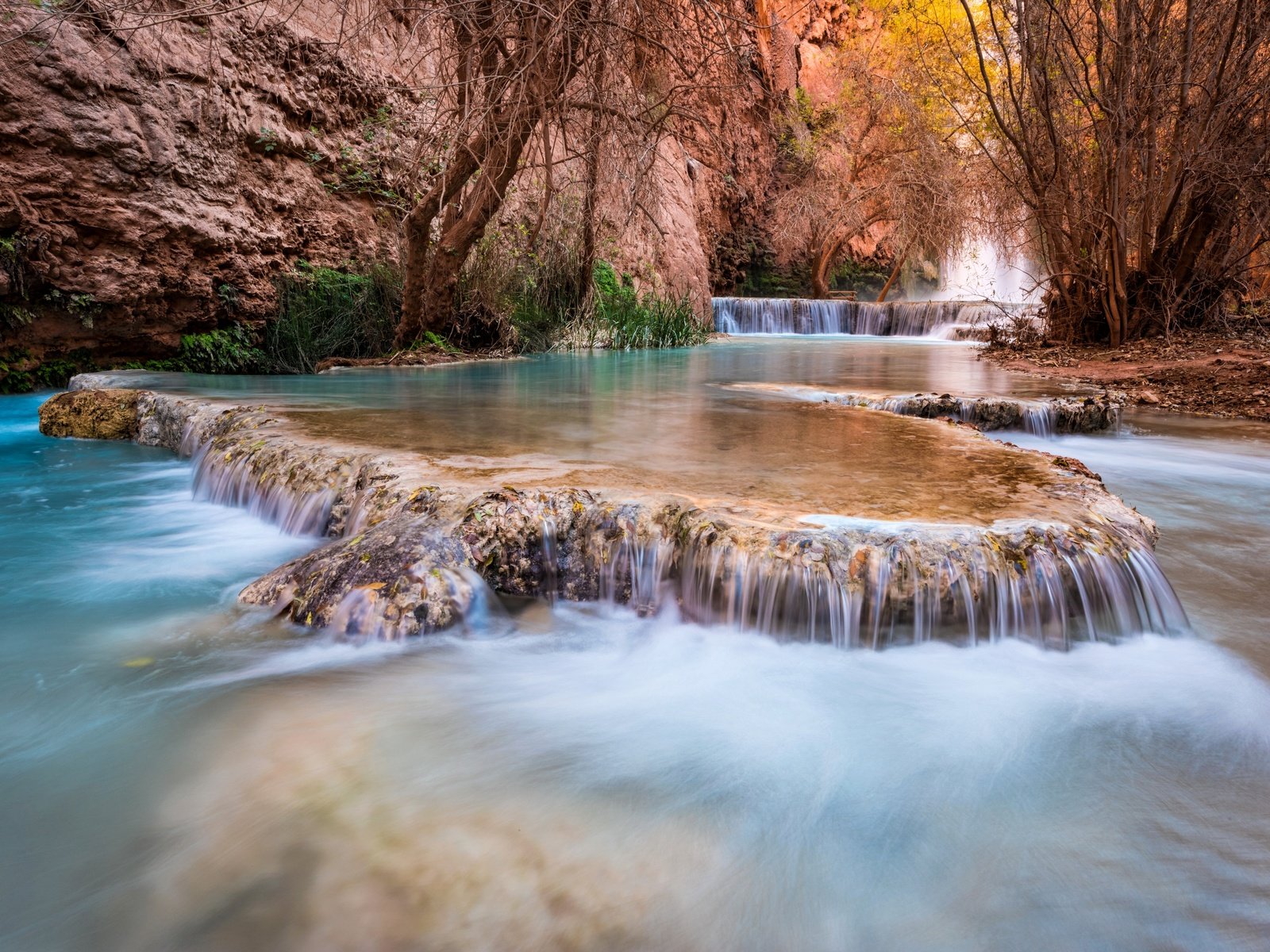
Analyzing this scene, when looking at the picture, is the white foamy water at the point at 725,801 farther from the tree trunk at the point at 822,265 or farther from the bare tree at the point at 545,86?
the tree trunk at the point at 822,265

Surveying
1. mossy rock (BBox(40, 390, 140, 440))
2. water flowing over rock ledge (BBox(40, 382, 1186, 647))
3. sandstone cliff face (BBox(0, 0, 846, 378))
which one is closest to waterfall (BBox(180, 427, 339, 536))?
water flowing over rock ledge (BBox(40, 382, 1186, 647))

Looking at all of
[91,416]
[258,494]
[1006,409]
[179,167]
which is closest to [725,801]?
[258,494]

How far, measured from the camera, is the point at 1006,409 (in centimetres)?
494

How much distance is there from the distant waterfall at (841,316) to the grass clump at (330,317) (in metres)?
9.99

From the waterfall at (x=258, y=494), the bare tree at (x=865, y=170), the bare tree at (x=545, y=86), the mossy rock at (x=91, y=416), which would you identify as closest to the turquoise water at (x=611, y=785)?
the waterfall at (x=258, y=494)

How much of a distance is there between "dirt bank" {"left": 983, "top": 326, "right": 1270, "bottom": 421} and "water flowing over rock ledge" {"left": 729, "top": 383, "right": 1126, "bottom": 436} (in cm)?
132

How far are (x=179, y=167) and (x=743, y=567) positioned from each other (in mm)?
7613

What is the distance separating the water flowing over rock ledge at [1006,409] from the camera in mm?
4852

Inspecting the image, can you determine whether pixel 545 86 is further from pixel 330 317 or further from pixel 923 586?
pixel 923 586

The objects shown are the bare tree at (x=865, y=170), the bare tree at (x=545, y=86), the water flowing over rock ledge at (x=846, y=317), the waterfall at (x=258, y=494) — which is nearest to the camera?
the waterfall at (x=258, y=494)

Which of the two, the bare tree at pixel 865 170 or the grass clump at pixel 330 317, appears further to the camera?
the bare tree at pixel 865 170

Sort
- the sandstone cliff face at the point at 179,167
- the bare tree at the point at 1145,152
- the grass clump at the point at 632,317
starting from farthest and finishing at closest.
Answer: the grass clump at the point at 632,317
the bare tree at the point at 1145,152
the sandstone cliff face at the point at 179,167

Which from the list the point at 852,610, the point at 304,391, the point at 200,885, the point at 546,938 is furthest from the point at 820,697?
the point at 304,391

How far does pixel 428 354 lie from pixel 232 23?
156 inches
